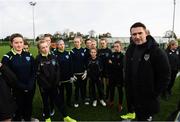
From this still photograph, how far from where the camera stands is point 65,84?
8.05 meters

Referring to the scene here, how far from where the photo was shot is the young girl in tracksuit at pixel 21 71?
20.3 feet

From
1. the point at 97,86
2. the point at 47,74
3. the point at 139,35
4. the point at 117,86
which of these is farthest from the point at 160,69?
the point at 97,86

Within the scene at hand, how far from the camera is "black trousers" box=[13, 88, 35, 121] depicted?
21.1 ft

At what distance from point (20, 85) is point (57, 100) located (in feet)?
3.30

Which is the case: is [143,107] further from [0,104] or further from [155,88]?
[0,104]

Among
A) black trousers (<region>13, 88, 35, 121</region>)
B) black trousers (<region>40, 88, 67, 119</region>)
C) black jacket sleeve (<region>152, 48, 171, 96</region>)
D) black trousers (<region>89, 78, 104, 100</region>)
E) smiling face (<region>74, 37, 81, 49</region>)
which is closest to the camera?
black jacket sleeve (<region>152, 48, 171, 96</region>)

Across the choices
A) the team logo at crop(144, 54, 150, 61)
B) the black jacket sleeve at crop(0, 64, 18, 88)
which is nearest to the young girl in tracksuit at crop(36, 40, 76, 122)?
the black jacket sleeve at crop(0, 64, 18, 88)

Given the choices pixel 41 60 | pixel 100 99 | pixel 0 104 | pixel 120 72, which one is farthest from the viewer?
pixel 100 99

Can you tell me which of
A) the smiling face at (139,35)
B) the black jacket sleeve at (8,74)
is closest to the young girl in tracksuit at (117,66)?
the black jacket sleeve at (8,74)

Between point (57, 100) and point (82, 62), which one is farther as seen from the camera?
point (82, 62)

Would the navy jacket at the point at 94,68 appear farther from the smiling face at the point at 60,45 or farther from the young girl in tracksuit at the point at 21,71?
the young girl in tracksuit at the point at 21,71

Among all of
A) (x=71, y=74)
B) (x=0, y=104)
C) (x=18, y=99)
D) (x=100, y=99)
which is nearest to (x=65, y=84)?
(x=71, y=74)

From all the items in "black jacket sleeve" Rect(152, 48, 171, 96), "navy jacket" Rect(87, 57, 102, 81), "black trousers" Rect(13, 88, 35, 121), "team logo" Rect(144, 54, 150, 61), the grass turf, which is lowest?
the grass turf

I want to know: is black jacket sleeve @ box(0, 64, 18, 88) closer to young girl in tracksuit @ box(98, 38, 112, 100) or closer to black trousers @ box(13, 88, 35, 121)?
black trousers @ box(13, 88, 35, 121)
